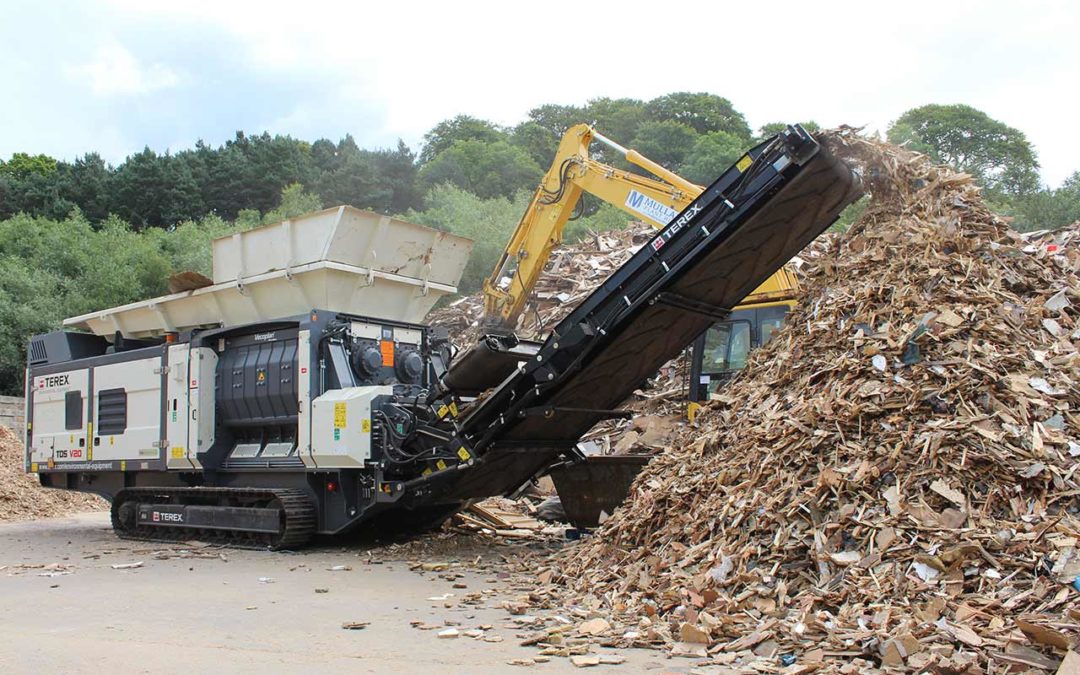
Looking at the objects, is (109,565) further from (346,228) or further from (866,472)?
(866,472)

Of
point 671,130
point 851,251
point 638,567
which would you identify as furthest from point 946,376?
point 671,130

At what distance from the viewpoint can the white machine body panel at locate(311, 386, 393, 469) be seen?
948 cm

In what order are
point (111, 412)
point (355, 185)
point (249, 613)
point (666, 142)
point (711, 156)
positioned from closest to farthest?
point (249, 613) < point (111, 412) < point (711, 156) < point (355, 185) < point (666, 142)

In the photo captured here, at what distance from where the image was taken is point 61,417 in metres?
12.7

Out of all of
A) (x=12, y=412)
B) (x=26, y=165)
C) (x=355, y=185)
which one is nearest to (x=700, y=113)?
(x=355, y=185)

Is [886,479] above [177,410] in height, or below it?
below

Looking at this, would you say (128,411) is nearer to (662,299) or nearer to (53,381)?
A: (53,381)

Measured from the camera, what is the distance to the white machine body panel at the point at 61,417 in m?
12.3

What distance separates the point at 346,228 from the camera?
1022 cm

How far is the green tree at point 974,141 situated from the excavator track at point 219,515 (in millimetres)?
41669

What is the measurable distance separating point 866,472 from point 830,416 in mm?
573

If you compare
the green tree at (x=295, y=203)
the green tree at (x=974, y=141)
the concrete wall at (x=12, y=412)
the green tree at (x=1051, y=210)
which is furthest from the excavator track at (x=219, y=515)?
the green tree at (x=974, y=141)

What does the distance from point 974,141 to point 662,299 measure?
4760 centimetres

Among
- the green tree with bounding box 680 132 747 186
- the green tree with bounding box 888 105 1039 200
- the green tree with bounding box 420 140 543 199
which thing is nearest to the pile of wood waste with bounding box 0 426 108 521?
the green tree with bounding box 680 132 747 186
